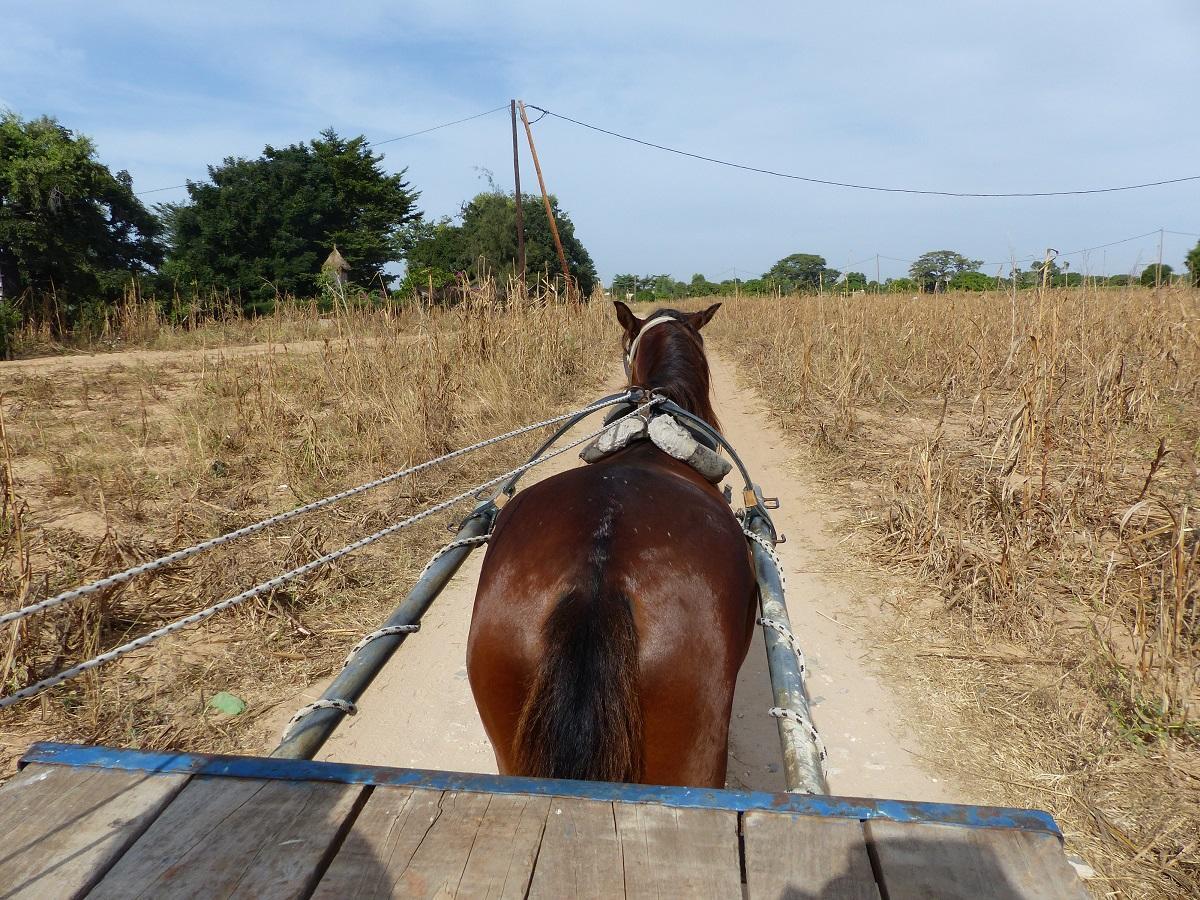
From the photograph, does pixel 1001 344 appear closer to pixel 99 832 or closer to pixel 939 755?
pixel 939 755

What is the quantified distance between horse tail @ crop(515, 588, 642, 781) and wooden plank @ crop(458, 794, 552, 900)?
1.33 ft

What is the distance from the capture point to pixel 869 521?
4816 mm

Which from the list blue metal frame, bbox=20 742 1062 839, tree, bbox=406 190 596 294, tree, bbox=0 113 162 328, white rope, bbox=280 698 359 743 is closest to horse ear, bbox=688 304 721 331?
white rope, bbox=280 698 359 743

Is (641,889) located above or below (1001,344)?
below

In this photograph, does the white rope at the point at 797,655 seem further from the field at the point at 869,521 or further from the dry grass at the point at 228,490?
the dry grass at the point at 228,490

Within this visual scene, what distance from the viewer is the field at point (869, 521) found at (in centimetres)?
262

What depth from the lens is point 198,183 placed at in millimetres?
24172

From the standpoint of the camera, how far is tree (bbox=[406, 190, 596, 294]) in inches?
1156

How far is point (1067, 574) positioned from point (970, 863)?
3448mm

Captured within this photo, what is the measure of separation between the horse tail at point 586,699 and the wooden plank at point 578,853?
0.42 m

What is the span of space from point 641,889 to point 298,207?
28.8 m

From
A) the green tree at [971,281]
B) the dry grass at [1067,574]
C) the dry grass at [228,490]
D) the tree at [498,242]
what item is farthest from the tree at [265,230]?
the dry grass at [1067,574]

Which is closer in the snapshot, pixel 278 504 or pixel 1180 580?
pixel 1180 580

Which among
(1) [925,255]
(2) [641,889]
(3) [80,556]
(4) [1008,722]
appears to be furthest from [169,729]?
(1) [925,255]
